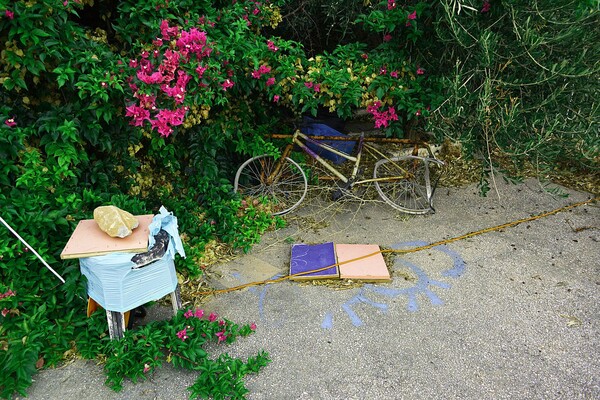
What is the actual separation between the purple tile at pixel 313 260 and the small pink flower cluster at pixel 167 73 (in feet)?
4.97

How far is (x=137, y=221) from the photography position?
2.74m

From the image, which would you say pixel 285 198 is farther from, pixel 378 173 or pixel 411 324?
pixel 411 324

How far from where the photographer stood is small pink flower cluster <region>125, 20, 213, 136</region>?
2947mm

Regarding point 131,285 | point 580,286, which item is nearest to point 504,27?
point 580,286

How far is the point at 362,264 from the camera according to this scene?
12.2 feet

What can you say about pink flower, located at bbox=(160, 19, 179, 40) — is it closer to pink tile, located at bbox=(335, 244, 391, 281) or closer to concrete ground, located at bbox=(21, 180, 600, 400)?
concrete ground, located at bbox=(21, 180, 600, 400)

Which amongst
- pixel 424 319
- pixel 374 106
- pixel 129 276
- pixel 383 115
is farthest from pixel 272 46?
pixel 424 319

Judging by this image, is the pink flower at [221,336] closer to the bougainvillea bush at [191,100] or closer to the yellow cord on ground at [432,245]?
the yellow cord on ground at [432,245]

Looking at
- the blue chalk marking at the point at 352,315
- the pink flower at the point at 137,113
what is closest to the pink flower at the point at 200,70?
the pink flower at the point at 137,113

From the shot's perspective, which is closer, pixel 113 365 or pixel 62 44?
pixel 113 365

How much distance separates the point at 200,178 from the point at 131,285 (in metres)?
1.70

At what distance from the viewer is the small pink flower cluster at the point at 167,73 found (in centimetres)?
295

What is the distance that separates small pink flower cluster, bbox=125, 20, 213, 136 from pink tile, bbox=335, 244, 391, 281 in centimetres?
176

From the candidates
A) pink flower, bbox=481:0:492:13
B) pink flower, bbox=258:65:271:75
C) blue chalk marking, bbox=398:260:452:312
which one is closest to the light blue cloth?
pink flower, bbox=258:65:271:75
